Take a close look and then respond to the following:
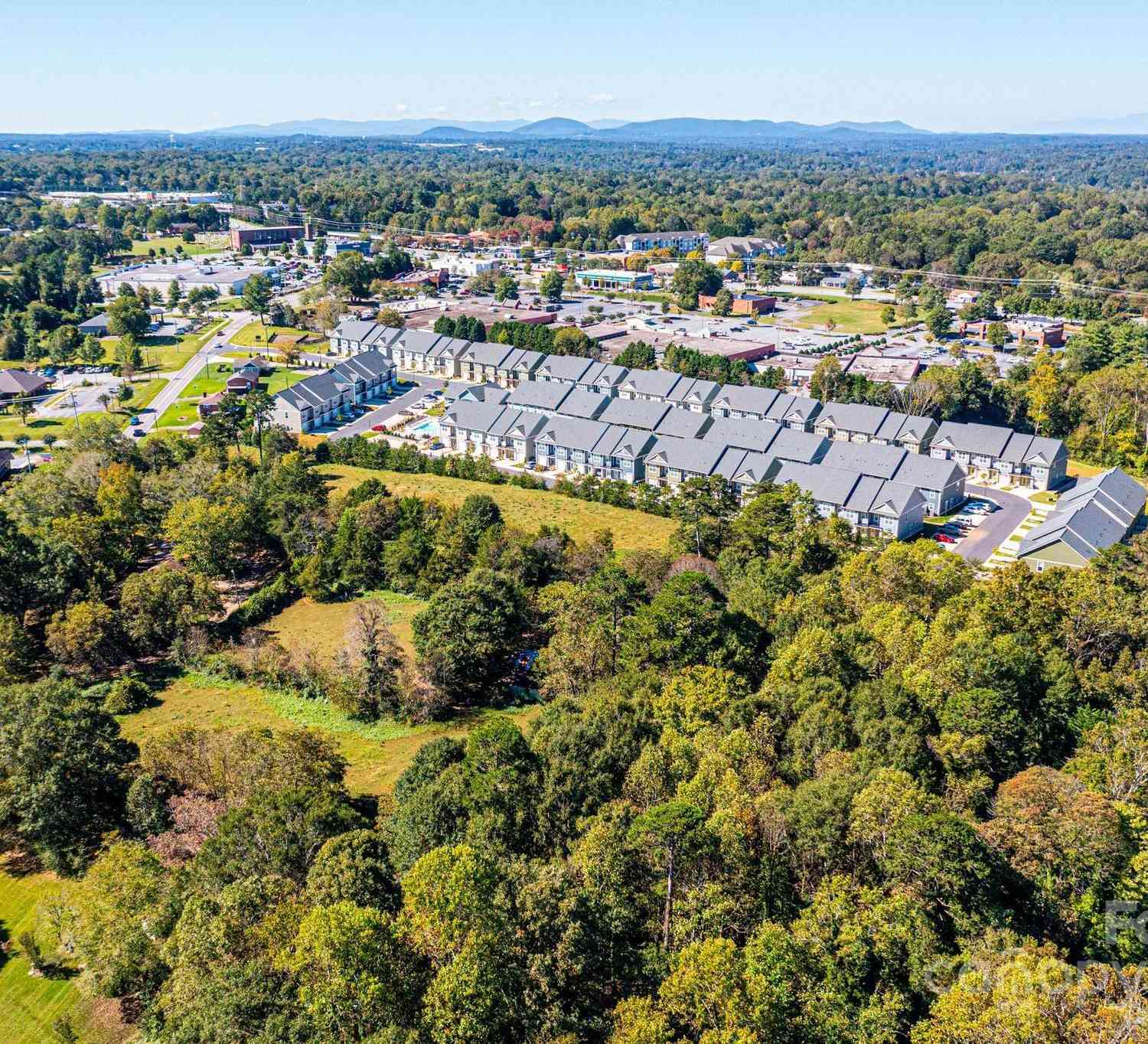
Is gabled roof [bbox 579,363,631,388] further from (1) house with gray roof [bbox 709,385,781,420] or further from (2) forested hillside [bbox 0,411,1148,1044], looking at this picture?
(2) forested hillside [bbox 0,411,1148,1044]

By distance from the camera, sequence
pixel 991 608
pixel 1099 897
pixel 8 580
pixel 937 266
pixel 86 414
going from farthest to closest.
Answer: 1. pixel 937 266
2. pixel 86 414
3. pixel 8 580
4. pixel 991 608
5. pixel 1099 897

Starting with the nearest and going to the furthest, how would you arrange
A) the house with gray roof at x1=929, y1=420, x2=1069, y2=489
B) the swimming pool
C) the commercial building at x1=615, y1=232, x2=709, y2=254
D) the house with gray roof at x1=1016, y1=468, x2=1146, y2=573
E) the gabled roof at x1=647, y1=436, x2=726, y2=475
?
the house with gray roof at x1=1016, y1=468, x2=1146, y2=573
the gabled roof at x1=647, y1=436, x2=726, y2=475
the house with gray roof at x1=929, y1=420, x2=1069, y2=489
the swimming pool
the commercial building at x1=615, y1=232, x2=709, y2=254

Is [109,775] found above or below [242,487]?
below

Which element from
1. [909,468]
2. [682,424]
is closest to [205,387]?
[682,424]

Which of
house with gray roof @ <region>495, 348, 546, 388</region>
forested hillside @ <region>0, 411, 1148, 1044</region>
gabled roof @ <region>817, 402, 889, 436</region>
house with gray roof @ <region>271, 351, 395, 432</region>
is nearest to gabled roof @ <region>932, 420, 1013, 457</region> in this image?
gabled roof @ <region>817, 402, 889, 436</region>

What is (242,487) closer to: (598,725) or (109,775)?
(109,775)

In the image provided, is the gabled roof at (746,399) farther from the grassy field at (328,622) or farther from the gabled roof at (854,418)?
the grassy field at (328,622)

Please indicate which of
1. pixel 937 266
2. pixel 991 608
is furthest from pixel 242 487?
pixel 937 266
